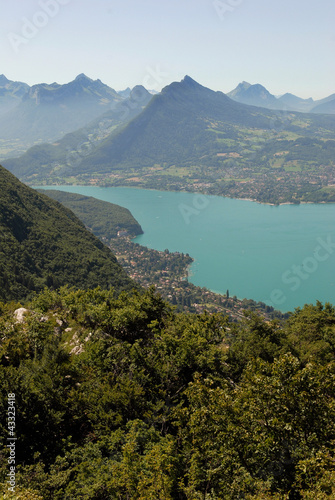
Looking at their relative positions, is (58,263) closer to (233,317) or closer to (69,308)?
(233,317)

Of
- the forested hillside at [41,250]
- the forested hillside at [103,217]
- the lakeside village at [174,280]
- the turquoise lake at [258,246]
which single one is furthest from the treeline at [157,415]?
the forested hillside at [103,217]

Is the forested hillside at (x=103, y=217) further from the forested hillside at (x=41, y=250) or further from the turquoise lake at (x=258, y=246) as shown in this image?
the forested hillside at (x=41, y=250)

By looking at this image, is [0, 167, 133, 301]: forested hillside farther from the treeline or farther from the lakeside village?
the treeline

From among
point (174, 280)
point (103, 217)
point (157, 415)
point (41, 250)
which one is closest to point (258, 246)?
point (174, 280)

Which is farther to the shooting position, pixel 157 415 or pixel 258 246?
pixel 258 246

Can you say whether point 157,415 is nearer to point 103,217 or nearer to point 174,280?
point 174,280

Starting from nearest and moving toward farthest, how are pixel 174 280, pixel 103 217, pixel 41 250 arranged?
1. pixel 41 250
2. pixel 174 280
3. pixel 103 217

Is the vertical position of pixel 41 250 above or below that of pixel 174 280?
below
